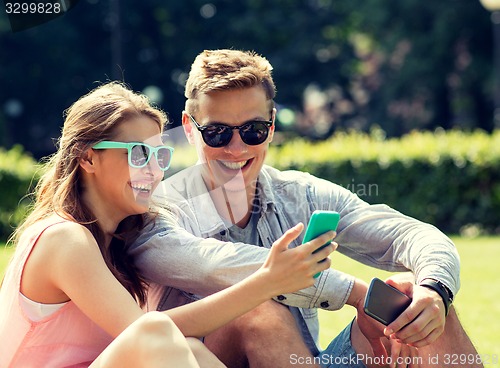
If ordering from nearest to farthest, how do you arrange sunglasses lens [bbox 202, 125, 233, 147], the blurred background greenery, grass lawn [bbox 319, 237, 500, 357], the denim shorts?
the denim shorts, sunglasses lens [bbox 202, 125, 233, 147], grass lawn [bbox 319, 237, 500, 357], the blurred background greenery

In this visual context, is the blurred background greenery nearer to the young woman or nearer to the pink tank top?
the young woman

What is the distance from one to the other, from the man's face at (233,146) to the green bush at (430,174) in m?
10.7

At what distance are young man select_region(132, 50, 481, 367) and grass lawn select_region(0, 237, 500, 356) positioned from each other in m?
2.30

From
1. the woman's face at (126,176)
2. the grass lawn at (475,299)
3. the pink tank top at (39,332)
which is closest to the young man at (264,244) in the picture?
the woman's face at (126,176)

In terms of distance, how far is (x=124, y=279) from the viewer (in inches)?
145

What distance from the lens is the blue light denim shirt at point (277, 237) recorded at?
3574mm

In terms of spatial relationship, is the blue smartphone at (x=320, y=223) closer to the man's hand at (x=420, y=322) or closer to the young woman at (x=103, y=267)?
the young woman at (x=103, y=267)

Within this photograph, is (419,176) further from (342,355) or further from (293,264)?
(293,264)

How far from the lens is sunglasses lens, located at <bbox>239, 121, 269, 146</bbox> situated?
4.12 m

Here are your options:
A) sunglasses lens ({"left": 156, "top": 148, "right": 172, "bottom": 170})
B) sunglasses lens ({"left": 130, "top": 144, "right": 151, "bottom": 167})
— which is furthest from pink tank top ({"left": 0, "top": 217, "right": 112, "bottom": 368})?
sunglasses lens ({"left": 156, "top": 148, "right": 172, "bottom": 170})

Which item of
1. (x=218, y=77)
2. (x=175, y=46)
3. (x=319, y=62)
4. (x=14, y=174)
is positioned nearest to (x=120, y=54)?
(x=175, y=46)

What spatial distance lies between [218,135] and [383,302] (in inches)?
45.6

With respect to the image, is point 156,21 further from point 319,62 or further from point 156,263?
point 156,263

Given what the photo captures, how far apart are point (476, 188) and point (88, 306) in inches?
503
